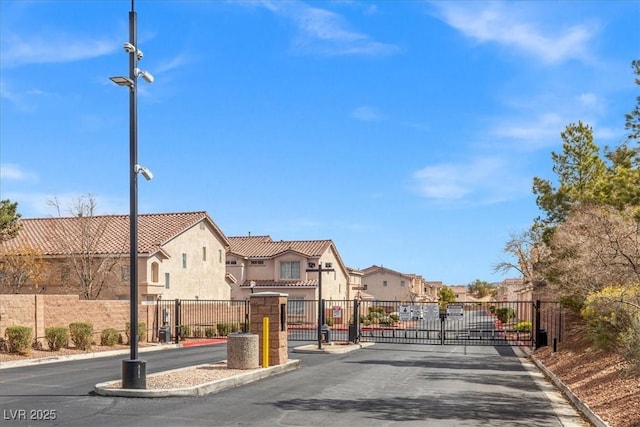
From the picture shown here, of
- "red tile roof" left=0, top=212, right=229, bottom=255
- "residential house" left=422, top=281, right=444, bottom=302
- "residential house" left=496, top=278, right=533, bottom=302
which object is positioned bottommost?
"residential house" left=422, top=281, right=444, bottom=302

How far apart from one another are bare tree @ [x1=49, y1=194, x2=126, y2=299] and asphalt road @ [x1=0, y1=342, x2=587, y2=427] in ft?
58.9

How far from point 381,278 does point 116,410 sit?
88525 millimetres

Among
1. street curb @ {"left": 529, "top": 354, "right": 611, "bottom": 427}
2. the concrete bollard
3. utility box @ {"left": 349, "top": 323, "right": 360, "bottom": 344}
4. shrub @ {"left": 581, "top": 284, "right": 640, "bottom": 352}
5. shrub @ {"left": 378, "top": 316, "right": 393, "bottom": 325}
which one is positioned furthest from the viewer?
shrub @ {"left": 378, "top": 316, "right": 393, "bottom": 325}

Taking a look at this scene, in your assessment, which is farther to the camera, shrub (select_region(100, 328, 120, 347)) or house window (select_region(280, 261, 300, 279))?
house window (select_region(280, 261, 300, 279))

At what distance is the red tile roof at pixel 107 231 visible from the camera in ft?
138

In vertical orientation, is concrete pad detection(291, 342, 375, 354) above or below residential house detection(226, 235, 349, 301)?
below

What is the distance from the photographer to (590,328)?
60.3 ft

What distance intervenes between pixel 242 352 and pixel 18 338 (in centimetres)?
930

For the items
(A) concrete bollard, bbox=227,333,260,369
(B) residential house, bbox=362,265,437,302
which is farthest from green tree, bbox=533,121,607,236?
(B) residential house, bbox=362,265,437,302

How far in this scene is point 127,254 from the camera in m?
40.9

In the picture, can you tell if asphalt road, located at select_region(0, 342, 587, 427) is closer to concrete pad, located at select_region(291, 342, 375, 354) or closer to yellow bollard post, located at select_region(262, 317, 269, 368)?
yellow bollard post, located at select_region(262, 317, 269, 368)

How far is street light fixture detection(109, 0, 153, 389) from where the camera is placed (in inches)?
567

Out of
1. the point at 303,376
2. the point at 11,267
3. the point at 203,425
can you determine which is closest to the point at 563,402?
the point at 303,376

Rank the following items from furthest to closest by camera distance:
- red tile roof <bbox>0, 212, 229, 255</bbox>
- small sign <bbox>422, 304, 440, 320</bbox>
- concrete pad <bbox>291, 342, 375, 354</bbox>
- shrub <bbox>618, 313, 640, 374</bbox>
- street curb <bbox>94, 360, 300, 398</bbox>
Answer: red tile roof <bbox>0, 212, 229, 255</bbox> → small sign <bbox>422, 304, 440, 320</bbox> → concrete pad <bbox>291, 342, 375, 354</bbox> → street curb <bbox>94, 360, 300, 398</bbox> → shrub <bbox>618, 313, 640, 374</bbox>
